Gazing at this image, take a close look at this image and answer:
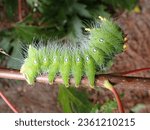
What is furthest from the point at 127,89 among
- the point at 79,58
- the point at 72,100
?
the point at 79,58

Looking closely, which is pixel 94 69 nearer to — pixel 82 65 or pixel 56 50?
pixel 82 65

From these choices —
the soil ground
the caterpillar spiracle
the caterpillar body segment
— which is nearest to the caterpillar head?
the caterpillar spiracle

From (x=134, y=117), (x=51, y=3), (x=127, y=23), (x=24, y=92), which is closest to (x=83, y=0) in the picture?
(x=51, y=3)

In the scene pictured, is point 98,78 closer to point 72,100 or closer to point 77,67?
point 77,67

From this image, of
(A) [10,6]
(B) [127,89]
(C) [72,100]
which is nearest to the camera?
(C) [72,100]

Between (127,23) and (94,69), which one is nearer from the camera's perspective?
(94,69)

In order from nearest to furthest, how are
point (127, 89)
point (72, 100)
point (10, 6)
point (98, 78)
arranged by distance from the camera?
point (98, 78), point (72, 100), point (10, 6), point (127, 89)
